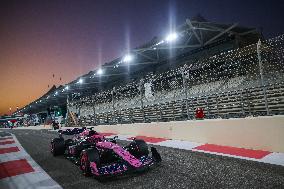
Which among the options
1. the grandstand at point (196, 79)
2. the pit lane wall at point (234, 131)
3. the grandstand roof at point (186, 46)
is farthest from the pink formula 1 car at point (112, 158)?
the grandstand roof at point (186, 46)

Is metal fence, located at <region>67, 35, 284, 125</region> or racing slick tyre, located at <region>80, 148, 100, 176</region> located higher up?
metal fence, located at <region>67, 35, 284, 125</region>

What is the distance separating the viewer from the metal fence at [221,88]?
804 cm

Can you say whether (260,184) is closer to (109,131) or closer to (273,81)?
(273,81)

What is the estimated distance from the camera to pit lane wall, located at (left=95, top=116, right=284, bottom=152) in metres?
6.32

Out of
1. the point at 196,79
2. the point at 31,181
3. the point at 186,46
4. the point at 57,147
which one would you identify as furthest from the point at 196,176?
the point at 186,46

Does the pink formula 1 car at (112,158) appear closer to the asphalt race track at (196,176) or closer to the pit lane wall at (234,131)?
the asphalt race track at (196,176)

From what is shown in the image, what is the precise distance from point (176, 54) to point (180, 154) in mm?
17291

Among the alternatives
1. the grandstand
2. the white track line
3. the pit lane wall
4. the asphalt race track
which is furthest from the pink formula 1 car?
the grandstand

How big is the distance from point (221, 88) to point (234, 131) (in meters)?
3.94

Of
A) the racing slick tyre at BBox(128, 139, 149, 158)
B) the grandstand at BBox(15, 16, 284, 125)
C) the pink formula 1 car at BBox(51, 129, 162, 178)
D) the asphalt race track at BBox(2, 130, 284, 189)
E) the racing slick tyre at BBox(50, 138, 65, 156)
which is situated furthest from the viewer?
the racing slick tyre at BBox(50, 138, 65, 156)

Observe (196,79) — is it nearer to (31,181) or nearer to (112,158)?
(112,158)

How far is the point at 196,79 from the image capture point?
39.1 feet

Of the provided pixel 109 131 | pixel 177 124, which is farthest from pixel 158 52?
pixel 177 124

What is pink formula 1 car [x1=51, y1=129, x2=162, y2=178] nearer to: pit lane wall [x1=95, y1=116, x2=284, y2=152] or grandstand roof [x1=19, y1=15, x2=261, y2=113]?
pit lane wall [x1=95, y1=116, x2=284, y2=152]
